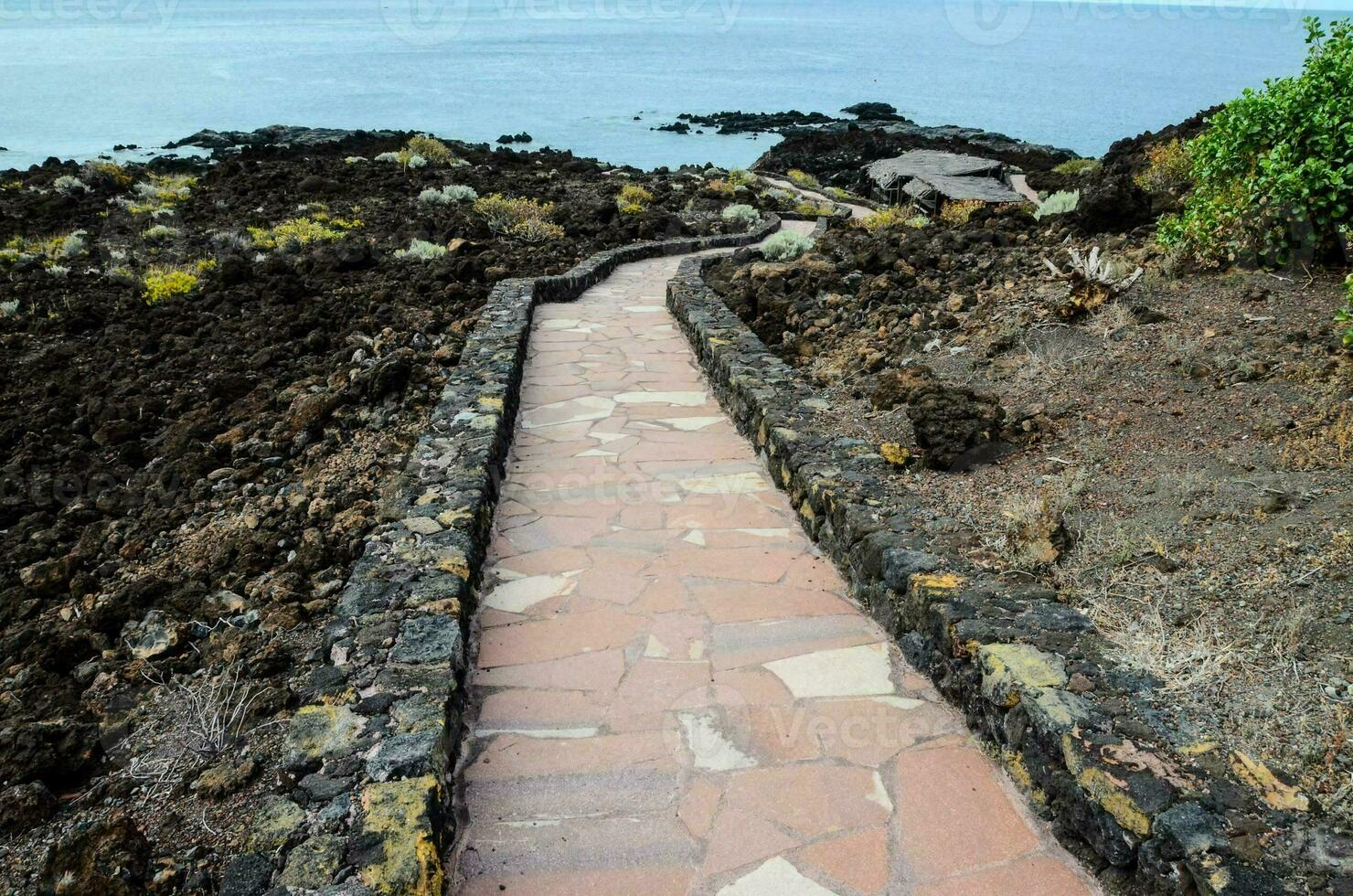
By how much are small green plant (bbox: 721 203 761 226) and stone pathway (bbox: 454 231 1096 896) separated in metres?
12.0

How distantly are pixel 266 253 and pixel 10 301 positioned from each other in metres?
3.26

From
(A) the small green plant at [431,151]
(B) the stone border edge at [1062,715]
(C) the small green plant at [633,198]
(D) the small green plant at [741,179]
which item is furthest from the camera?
(A) the small green plant at [431,151]

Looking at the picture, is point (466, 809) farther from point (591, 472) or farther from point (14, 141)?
point (14, 141)

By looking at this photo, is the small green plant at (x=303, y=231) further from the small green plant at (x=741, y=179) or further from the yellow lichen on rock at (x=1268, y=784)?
the yellow lichen on rock at (x=1268, y=784)

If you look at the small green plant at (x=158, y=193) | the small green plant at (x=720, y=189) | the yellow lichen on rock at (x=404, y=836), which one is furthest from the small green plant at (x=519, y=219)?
the yellow lichen on rock at (x=404, y=836)

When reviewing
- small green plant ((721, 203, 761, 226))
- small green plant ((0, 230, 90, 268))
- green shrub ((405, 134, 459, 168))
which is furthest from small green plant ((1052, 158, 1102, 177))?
small green plant ((0, 230, 90, 268))

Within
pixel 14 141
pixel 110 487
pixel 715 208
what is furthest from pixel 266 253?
pixel 14 141

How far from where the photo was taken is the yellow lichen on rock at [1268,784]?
2.36m

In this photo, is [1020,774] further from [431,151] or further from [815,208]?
[431,151]

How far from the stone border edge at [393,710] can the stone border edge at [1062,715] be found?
5.89ft

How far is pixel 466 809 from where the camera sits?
9.57 feet

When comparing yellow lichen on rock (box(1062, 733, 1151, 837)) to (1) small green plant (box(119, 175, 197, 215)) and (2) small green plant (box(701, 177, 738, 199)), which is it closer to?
(2) small green plant (box(701, 177, 738, 199))

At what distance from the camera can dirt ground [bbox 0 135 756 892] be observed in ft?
10.2

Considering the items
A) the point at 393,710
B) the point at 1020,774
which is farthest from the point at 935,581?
the point at 393,710
